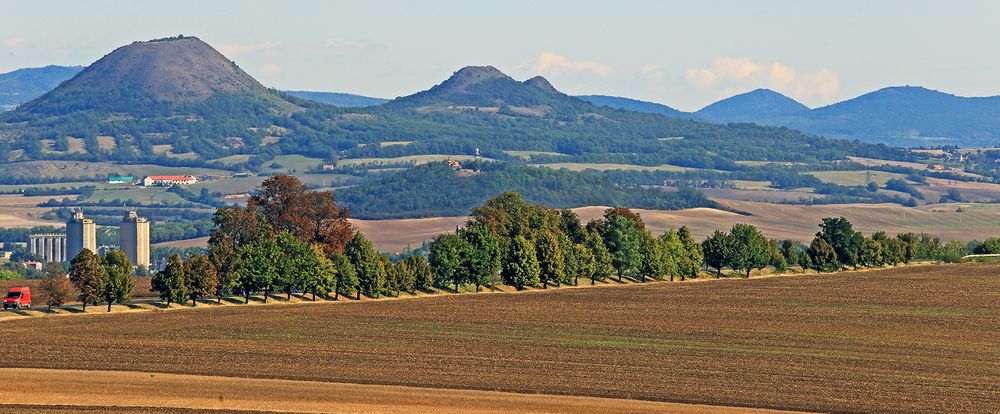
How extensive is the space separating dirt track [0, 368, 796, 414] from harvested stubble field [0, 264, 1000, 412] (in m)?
2.30

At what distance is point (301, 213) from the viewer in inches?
6944

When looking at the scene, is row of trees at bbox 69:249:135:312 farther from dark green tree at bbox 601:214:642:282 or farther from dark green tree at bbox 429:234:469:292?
dark green tree at bbox 601:214:642:282

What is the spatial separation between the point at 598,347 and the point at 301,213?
7980cm

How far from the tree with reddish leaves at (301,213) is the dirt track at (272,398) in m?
89.0

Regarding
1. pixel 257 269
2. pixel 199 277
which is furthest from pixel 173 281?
pixel 257 269

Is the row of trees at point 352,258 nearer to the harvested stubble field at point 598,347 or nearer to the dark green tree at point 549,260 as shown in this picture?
the dark green tree at point 549,260

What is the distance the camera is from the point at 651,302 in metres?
147

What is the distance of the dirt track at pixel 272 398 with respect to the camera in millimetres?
75812

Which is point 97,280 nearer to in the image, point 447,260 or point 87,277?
point 87,277

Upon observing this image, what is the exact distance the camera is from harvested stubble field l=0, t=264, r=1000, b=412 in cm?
8294

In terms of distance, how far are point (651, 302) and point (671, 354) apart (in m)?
49.5

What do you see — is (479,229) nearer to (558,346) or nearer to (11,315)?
(11,315)

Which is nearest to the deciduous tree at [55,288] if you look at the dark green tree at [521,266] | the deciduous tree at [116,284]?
the deciduous tree at [116,284]

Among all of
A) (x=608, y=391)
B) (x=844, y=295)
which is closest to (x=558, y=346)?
(x=608, y=391)
